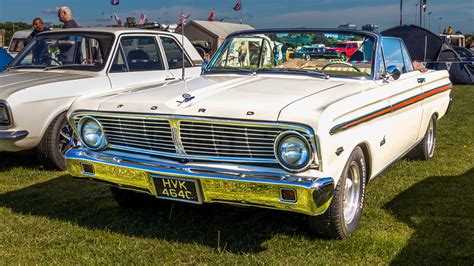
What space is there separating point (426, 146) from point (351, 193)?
2.65m

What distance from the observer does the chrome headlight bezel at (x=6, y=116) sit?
523cm

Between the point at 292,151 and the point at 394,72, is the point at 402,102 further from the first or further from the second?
the point at 292,151

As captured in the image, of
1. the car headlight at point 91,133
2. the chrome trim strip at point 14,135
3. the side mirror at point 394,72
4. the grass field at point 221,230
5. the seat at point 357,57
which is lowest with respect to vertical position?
the grass field at point 221,230

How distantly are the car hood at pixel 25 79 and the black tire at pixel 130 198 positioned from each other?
1.72 metres

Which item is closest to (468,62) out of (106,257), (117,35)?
(117,35)

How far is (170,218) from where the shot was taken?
4.21 metres

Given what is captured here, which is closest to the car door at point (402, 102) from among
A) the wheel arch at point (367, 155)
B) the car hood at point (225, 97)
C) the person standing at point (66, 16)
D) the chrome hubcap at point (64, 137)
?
the wheel arch at point (367, 155)

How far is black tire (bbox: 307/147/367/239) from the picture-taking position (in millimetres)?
3455

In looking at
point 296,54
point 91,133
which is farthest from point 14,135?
point 296,54

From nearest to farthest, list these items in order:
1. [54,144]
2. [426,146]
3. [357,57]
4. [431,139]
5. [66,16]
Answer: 1. [357,57]
2. [54,144]
3. [426,146]
4. [431,139]
5. [66,16]

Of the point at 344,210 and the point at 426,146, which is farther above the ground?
the point at 344,210

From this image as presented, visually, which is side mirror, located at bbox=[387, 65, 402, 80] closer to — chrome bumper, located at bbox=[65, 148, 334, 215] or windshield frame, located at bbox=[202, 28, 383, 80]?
windshield frame, located at bbox=[202, 28, 383, 80]

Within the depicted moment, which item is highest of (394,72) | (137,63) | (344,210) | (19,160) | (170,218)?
(394,72)

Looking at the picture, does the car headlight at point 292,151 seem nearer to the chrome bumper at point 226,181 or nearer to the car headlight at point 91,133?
the chrome bumper at point 226,181
